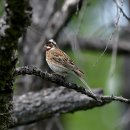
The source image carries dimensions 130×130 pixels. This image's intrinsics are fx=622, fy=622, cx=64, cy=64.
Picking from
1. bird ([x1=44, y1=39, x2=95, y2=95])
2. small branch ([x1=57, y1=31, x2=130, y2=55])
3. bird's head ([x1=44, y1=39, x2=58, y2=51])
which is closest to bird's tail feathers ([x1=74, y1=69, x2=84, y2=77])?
bird ([x1=44, y1=39, x2=95, y2=95])

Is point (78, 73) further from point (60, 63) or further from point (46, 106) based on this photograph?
point (46, 106)

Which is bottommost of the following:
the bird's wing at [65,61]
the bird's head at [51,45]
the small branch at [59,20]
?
the bird's wing at [65,61]

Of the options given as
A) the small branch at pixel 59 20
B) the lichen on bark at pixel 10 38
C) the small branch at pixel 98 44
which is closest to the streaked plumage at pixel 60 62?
the lichen on bark at pixel 10 38

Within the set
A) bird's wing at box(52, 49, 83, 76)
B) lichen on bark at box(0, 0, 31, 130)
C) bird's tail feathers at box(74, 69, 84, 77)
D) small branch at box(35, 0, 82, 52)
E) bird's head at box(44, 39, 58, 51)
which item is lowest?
lichen on bark at box(0, 0, 31, 130)

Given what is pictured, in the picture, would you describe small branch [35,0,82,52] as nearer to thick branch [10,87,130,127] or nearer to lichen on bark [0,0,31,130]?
thick branch [10,87,130,127]

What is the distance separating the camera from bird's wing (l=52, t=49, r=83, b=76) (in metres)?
5.65

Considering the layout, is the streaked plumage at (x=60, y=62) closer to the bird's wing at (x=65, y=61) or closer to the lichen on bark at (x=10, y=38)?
the bird's wing at (x=65, y=61)

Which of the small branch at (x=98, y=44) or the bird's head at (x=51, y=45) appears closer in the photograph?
the bird's head at (x=51, y=45)

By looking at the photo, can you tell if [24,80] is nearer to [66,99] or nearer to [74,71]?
[66,99]

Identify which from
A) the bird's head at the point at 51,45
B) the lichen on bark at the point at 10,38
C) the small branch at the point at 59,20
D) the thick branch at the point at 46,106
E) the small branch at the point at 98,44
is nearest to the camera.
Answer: the lichen on bark at the point at 10,38

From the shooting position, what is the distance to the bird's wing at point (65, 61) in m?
5.65

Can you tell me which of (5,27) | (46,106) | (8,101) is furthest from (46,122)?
(5,27)

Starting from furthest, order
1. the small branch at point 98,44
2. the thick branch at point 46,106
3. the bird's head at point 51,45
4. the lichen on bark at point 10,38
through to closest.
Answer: the small branch at point 98,44 → the thick branch at point 46,106 → the bird's head at point 51,45 → the lichen on bark at point 10,38

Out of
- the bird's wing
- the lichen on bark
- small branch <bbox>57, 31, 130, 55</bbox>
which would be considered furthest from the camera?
small branch <bbox>57, 31, 130, 55</bbox>
